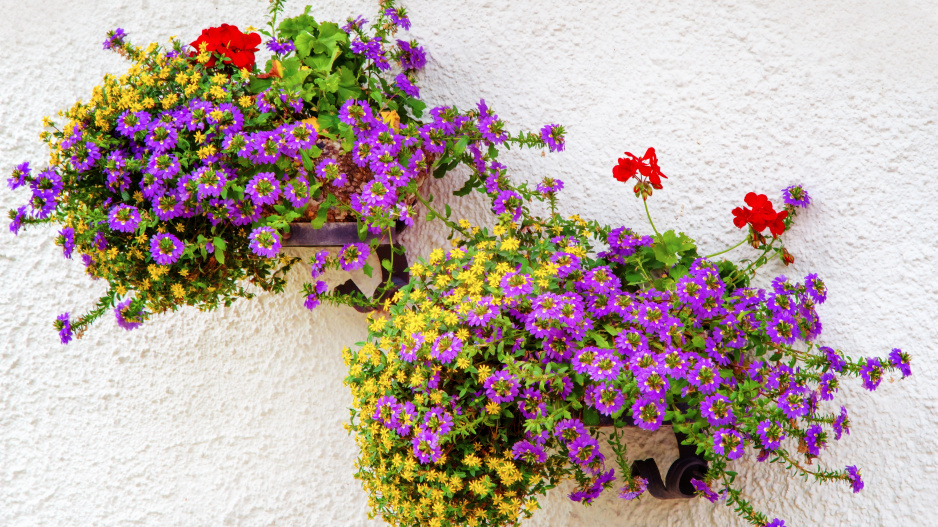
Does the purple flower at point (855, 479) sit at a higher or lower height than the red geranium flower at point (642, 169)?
lower

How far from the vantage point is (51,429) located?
1.82m

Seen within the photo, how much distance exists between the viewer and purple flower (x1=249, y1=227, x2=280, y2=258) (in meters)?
1.27

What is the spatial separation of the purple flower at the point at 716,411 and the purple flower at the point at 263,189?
857 millimetres

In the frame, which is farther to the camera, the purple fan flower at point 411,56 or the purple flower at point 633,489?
the purple fan flower at point 411,56

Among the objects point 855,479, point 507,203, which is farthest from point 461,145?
point 855,479

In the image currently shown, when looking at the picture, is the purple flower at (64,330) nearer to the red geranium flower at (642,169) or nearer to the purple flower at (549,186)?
the purple flower at (549,186)

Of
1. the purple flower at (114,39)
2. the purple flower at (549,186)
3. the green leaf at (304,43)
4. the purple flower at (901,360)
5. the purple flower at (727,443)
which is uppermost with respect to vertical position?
the green leaf at (304,43)

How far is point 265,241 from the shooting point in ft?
4.17

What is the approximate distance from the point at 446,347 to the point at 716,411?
46 centimetres

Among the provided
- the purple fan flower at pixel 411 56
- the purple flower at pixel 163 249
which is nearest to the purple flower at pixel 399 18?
the purple fan flower at pixel 411 56

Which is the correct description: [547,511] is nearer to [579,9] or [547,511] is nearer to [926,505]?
[926,505]

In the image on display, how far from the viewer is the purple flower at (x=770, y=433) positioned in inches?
46.4

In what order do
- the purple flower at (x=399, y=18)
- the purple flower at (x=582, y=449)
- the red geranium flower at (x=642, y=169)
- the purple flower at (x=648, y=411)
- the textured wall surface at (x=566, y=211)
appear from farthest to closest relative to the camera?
the purple flower at (x=399, y=18) → the textured wall surface at (x=566, y=211) → the red geranium flower at (x=642, y=169) → the purple flower at (x=582, y=449) → the purple flower at (x=648, y=411)

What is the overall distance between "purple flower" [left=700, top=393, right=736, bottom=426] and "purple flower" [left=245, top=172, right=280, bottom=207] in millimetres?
857
